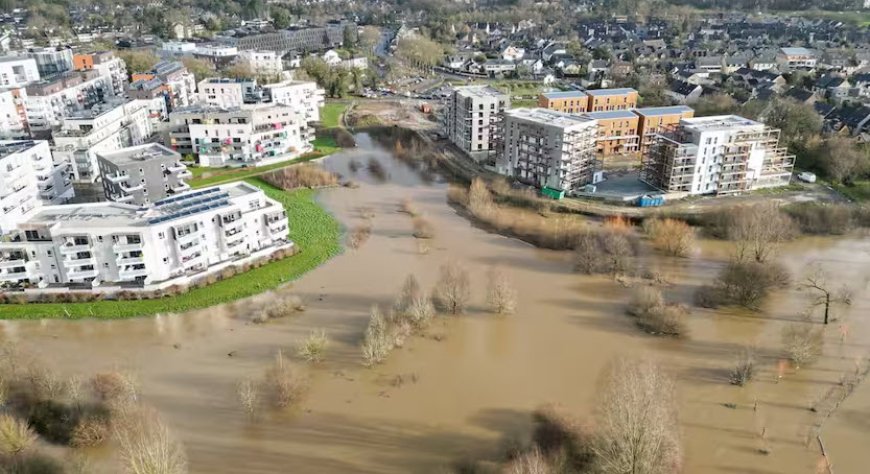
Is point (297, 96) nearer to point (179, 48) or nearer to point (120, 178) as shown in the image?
point (120, 178)

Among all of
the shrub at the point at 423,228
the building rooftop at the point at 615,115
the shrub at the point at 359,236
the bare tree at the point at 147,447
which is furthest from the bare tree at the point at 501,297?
the building rooftop at the point at 615,115

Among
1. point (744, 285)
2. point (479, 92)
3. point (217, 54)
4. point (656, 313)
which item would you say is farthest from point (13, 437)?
point (217, 54)

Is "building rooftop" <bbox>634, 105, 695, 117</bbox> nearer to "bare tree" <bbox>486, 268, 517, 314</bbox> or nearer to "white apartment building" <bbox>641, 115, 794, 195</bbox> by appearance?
"white apartment building" <bbox>641, 115, 794, 195</bbox>

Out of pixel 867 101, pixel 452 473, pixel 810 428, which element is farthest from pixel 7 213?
pixel 867 101

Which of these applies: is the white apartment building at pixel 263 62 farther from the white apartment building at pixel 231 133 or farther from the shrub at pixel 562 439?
the shrub at pixel 562 439

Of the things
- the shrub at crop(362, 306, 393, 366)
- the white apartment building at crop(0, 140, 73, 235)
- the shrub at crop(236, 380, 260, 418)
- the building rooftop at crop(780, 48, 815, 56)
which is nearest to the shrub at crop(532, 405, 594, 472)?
the shrub at crop(362, 306, 393, 366)
